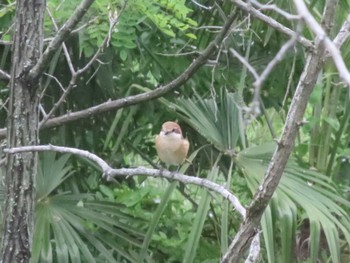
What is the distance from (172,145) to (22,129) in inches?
45.4

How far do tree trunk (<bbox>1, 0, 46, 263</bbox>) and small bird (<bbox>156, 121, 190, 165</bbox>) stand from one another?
3.56 ft

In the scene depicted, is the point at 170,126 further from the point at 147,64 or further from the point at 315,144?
the point at 315,144

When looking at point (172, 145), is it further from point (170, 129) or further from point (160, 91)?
point (160, 91)

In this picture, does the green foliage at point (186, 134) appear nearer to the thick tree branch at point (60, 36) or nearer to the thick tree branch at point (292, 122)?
the thick tree branch at point (60, 36)

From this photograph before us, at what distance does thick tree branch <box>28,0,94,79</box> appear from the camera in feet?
6.85

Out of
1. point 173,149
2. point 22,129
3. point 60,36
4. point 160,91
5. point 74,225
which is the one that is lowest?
point 74,225

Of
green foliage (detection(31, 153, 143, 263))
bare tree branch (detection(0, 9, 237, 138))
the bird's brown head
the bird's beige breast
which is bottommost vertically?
green foliage (detection(31, 153, 143, 263))

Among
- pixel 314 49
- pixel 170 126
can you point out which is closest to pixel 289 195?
pixel 170 126

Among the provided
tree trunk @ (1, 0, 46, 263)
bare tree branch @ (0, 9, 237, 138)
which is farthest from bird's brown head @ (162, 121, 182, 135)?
tree trunk @ (1, 0, 46, 263)

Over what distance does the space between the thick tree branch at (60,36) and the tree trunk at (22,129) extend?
4cm

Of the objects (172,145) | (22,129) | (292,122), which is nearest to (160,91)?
(172,145)

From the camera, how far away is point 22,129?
7.45 ft

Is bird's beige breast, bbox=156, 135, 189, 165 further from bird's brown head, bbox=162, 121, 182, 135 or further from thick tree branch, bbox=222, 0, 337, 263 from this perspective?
thick tree branch, bbox=222, 0, 337, 263

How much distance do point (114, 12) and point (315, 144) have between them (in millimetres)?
1527
